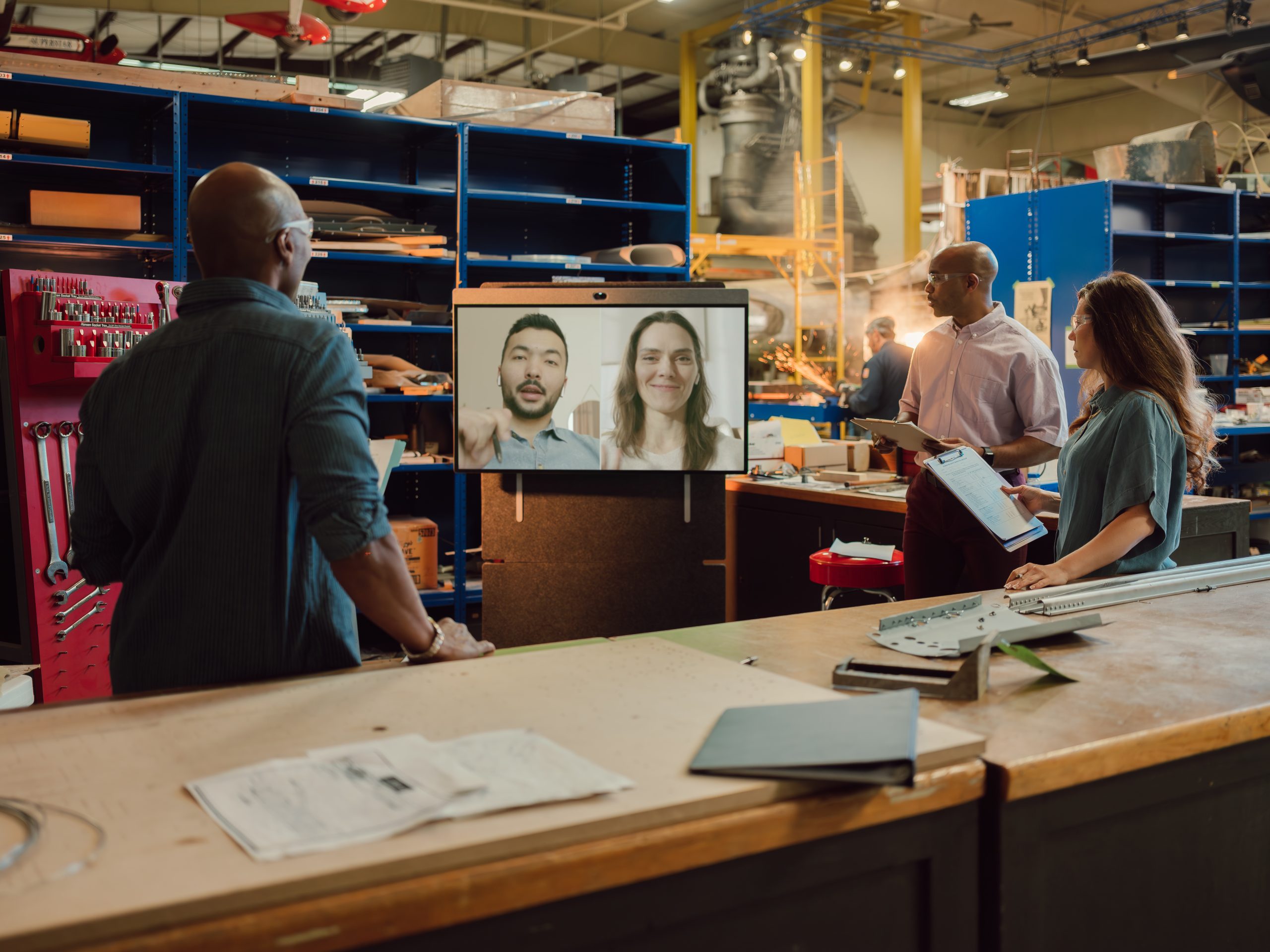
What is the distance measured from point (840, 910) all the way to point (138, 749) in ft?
2.60

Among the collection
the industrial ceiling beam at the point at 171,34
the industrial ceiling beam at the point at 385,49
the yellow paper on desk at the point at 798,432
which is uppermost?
the industrial ceiling beam at the point at 385,49

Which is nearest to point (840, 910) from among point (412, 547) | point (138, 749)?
point (138, 749)

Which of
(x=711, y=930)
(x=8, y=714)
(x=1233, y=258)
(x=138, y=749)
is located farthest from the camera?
(x=1233, y=258)

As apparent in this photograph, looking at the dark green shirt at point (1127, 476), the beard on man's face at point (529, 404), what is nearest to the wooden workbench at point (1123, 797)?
the dark green shirt at point (1127, 476)

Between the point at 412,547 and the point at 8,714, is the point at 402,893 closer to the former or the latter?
the point at 8,714

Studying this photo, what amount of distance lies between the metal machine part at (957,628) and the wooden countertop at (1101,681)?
33 millimetres

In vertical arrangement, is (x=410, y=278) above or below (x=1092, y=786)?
above

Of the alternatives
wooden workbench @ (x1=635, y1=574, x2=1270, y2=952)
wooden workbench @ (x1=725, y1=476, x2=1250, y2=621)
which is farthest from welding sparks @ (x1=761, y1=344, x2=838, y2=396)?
wooden workbench @ (x1=635, y1=574, x2=1270, y2=952)

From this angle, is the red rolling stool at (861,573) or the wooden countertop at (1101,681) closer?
the wooden countertop at (1101,681)

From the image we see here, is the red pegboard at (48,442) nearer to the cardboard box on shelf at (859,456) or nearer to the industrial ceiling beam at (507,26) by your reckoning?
the cardboard box on shelf at (859,456)

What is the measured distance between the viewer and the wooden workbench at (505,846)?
85 cm

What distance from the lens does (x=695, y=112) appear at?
40.3ft

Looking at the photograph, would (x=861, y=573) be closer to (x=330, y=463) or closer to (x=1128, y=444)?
(x=1128, y=444)

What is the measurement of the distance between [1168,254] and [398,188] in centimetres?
626
